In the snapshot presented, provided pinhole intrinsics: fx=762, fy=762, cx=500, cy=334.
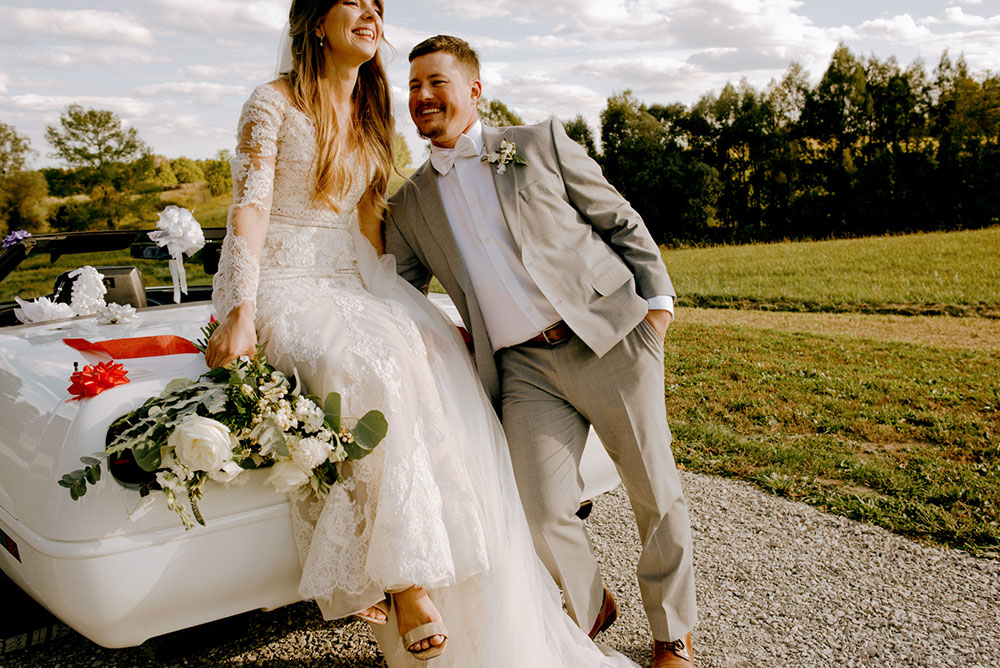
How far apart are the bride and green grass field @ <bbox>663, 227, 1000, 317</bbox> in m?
11.8

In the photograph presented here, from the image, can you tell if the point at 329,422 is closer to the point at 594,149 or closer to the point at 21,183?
the point at 21,183

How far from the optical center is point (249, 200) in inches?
105

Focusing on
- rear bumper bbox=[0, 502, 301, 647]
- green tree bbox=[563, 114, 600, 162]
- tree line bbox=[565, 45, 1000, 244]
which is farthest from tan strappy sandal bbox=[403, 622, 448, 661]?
green tree bbox=[563, 114, 600, 162]

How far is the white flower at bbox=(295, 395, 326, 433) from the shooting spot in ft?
7.16

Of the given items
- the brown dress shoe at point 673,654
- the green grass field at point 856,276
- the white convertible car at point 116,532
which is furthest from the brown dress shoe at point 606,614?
the green grass field at point 856,276

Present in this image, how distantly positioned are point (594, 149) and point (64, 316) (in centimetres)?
3717

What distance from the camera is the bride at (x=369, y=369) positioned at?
88.2 inches

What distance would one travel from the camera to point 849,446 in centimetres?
518

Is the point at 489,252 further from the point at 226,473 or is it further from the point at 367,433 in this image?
the point at 226,473

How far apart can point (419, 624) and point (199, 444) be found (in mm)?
807

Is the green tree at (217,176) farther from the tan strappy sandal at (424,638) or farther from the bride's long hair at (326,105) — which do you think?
the tan strappy sandal at (424,638)

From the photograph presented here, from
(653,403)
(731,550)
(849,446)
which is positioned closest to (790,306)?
(849,446)

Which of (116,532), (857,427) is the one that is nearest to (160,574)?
(116,532)

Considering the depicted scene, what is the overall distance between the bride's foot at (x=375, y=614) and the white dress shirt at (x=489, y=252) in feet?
3.56
